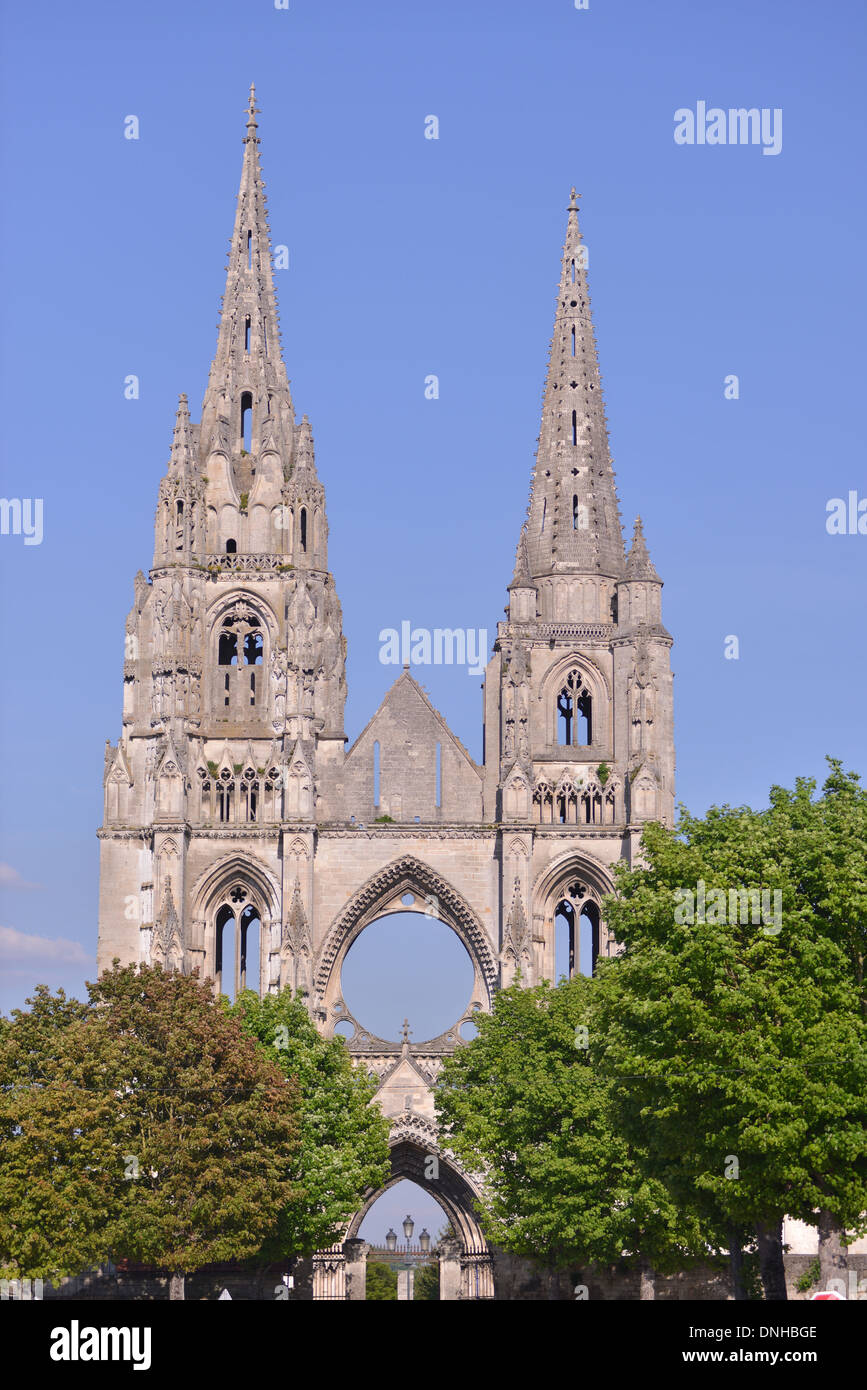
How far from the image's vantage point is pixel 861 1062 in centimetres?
4116

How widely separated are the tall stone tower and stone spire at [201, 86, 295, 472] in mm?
80

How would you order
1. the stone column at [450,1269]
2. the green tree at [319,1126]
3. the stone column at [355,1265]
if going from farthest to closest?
1. the stone column at [450,1269]
2. the stone column at [355,1265]
3. the green tree at [319,1126]

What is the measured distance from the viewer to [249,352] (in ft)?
287

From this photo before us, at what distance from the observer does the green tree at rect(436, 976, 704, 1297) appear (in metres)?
57.5

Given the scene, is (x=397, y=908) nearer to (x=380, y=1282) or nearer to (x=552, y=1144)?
(x=552, y=1144)

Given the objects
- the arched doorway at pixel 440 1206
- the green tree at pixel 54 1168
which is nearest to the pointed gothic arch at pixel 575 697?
the arched doorway at pixel 440 1206

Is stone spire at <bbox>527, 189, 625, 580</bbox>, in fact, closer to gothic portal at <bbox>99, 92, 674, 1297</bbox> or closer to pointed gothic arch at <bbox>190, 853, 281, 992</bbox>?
gothic portal at <bbox>99, 92, 674, 1297</bbox>

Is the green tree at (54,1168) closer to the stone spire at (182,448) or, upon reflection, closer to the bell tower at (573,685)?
the bell tower at (573,685)

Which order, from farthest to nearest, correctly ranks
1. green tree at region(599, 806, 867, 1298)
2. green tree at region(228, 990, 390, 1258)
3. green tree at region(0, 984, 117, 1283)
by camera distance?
green tree at region(228, 990, 390, 1258) < green tree at region(0, 984, 117, 1283) < green tree at region(599, 806, 867, 1298)

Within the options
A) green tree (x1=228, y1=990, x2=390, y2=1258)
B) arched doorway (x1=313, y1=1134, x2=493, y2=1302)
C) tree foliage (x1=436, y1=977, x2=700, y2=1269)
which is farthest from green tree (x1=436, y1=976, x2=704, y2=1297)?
arched doorway (x1=313, y1=1134, x2=493, y2=1302)

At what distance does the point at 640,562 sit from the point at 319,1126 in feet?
83.9

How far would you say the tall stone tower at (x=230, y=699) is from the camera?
7844 centimetres

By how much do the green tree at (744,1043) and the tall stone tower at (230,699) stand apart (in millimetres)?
32237
